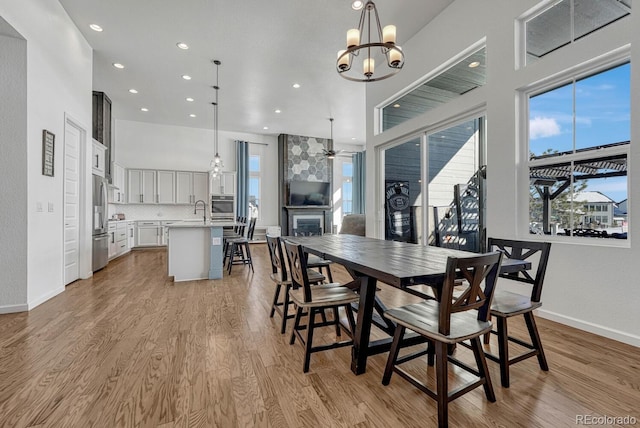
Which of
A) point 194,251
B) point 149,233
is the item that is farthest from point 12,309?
point 149,233

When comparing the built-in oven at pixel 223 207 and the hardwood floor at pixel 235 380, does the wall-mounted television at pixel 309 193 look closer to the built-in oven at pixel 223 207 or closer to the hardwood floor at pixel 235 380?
the built-in oven at pixel 223 207

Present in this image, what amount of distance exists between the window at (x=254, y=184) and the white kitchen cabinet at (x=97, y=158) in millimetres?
4443

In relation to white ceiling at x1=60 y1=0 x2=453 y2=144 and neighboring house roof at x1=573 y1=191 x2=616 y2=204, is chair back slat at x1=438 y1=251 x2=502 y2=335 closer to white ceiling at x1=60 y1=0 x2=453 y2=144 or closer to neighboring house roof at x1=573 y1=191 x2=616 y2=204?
neighboring house roof at x1=573 y1=191 x2=616 y2=204

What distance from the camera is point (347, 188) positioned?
11188mm

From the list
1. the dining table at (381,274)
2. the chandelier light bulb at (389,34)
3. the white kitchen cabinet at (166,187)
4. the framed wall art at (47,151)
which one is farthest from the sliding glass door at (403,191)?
the white kitchen cabinet at (166,187)

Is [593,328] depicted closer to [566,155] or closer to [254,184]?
[566,155]

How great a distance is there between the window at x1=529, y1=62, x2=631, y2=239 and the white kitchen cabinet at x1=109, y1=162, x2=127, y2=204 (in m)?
8.06

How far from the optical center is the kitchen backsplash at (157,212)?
8.05 m

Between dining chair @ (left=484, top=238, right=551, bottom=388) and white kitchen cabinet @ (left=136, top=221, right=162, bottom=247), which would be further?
white kitchen cabinet @ (left=136, top=221, right=162, bottom=247)

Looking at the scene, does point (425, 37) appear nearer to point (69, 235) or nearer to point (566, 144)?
point (566, 144)

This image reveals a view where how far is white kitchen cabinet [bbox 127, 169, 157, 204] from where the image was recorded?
7.93m

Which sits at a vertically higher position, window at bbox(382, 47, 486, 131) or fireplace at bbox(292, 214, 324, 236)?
window at bbox(382, 47, 486, 131)

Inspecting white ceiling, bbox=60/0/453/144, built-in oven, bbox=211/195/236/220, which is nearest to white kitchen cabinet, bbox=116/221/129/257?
built-in oven, bbox=211/195/236/220

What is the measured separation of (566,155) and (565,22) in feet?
4.06
